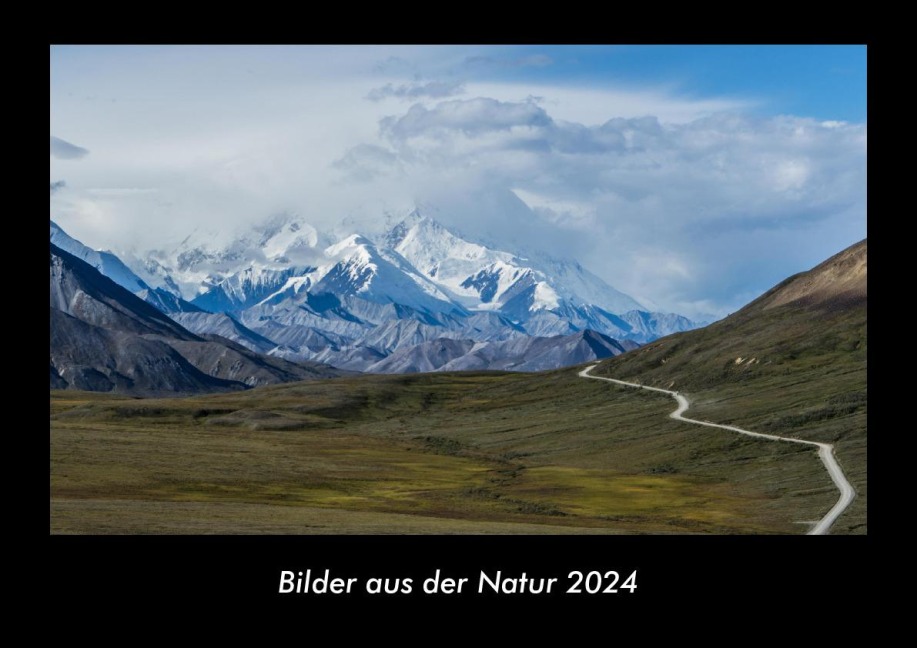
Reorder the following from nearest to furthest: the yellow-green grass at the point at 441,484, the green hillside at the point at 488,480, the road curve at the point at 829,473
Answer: the yellow-green grass at the point at 441,484 → the green hillside at the point at 488,480 → the road curve at the point at 829,473

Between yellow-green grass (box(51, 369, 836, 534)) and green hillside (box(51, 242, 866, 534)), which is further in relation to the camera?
green hillside (box(51, 242, 866, 534))

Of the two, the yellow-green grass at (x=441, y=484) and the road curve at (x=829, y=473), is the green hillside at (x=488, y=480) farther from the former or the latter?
the road curve at (x=829, y=473)

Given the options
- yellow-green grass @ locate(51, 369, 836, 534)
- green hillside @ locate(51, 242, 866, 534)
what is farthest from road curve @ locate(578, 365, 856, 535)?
yellow-green grass @ locate(51, 369, 836, 534)

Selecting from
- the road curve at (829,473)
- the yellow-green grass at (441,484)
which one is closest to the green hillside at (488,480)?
the yellow-green grass at (441,484)

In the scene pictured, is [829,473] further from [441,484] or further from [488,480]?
[441,484]

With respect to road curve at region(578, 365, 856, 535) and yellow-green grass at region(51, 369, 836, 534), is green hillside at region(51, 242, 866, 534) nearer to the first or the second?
yellow-green grass at region(51, 369, 836, 534)

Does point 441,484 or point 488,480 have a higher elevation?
point 488,480

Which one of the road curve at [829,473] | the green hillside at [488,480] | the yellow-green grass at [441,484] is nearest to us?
the yellow-green grass at [441,484]

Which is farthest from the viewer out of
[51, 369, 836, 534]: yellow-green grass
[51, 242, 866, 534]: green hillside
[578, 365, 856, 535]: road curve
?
[578, 365, 856, 535]: road curve

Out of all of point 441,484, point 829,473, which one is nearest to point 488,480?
point 441,484

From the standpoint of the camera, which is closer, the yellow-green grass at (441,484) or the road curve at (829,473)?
the yellow-green grass at (441,484)
